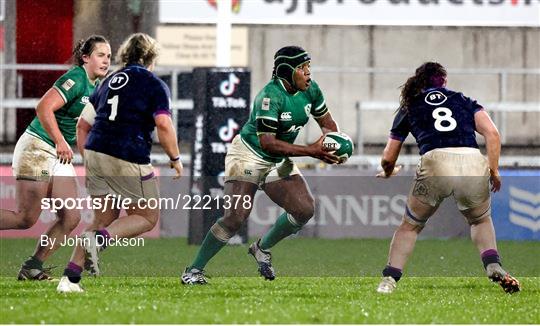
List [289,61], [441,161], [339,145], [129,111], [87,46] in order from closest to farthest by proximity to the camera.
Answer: [129,111]
[441,161]
[339,145]
[87,46]
[289,61]

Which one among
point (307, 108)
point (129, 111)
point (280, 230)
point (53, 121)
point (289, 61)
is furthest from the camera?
point (280, 230)

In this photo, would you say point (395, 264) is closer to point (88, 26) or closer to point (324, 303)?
point (324, 303)

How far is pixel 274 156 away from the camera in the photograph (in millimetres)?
12266

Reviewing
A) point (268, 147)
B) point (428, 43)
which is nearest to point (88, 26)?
point (428, 43)

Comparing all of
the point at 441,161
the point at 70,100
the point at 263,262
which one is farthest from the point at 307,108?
the point at 70,100

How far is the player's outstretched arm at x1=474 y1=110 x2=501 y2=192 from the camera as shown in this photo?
36.5 feet

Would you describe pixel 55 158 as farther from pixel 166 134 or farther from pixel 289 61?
pixel 289 61

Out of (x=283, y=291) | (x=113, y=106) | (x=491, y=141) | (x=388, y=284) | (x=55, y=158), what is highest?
(x=113, y=106)

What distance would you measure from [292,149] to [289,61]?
70cm

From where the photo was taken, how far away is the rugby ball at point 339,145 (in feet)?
38.7

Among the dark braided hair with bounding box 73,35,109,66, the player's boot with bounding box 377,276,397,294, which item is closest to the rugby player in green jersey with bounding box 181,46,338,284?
the player's boot with bounding box 377,276,397,294

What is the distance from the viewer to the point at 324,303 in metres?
10.6

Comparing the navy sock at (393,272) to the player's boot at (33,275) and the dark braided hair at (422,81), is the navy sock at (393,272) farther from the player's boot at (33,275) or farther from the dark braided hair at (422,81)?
the player's boot at (33,275)

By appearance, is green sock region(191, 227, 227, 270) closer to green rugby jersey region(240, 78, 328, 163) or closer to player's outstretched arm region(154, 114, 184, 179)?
green rugby jersey region(240, 78, 328, 163)
